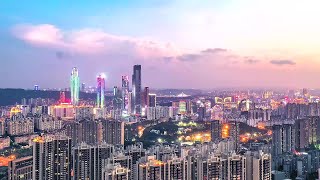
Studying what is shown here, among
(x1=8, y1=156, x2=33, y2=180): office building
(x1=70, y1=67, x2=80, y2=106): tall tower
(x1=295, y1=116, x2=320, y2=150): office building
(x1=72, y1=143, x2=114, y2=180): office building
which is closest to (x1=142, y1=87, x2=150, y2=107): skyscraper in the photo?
(x1=70, y1=67, x2=80, y2=106): tall tower

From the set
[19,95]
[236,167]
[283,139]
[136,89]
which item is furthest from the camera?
[136,89]

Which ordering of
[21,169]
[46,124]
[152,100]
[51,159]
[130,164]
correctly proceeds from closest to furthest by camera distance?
[130,164] < [51,159] < [21,169] < [46,124] < [152,100]

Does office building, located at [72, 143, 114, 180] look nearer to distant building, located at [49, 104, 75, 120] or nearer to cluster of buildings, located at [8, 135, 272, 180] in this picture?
cluster of buildings, located at [8, 135, 272, 180]

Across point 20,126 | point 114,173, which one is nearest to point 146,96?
point 20,126

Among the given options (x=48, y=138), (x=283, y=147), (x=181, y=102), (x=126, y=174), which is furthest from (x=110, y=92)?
(x=126, y=174)

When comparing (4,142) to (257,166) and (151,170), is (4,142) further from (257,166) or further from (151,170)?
(257,166)

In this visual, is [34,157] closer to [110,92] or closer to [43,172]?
[43,172]
